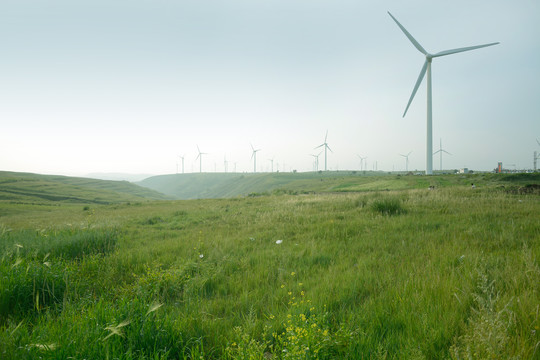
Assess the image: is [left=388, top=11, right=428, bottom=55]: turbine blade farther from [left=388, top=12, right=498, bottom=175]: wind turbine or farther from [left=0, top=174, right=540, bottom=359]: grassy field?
[left=0, top=174, right=540, bottom=359]: grassy field

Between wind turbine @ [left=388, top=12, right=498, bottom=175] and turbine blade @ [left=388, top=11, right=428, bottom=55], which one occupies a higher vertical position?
turbine blade @ [left=388, top=11, right=428, bottom=55]

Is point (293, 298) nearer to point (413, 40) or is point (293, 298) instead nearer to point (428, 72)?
point (413, 40)

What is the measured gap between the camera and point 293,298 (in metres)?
3.53

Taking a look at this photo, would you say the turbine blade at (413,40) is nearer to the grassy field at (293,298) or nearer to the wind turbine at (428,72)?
the wind turbine at (428,72)

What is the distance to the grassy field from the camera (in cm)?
245

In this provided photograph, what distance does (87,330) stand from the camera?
2475 millimetres

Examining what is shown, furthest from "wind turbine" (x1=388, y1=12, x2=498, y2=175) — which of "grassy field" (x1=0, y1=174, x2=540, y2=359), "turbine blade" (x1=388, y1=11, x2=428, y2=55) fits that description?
"grassy field" (x1=0, y1=174, x2=540, y2=359)

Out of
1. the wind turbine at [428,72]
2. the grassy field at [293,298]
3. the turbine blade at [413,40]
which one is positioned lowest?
the grassy field at [293,298]

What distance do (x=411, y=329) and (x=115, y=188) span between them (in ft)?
663

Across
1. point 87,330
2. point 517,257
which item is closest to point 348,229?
point 517,257

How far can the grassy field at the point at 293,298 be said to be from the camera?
2.45 metres

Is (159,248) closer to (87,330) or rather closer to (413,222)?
(87,330)

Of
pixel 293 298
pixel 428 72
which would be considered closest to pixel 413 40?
pixel 428 72

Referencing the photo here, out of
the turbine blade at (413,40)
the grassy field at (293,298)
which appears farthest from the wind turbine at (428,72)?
the grassy field at (293,298)
